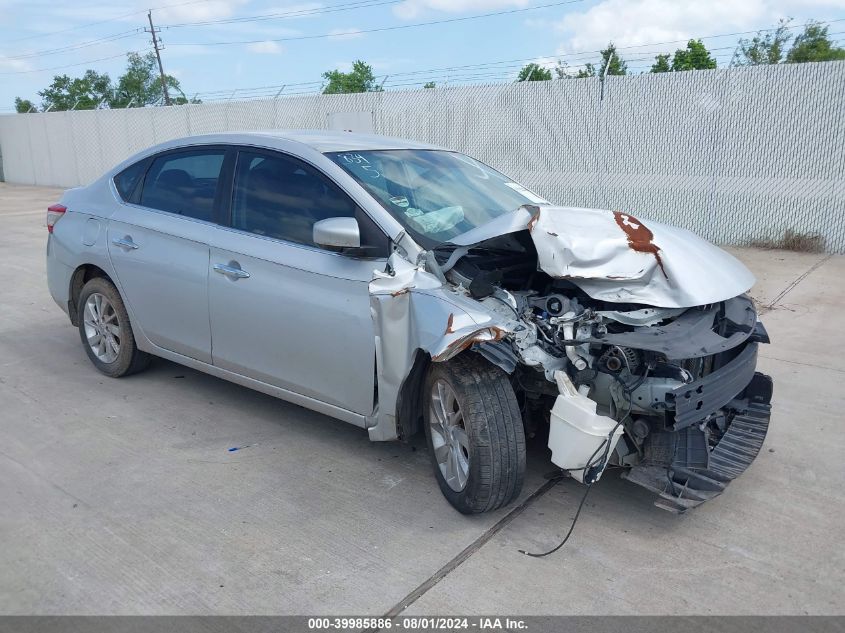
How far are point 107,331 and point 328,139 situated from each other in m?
2.25

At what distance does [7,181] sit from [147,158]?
31.3m

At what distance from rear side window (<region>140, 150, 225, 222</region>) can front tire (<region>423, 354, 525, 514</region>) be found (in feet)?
6.63

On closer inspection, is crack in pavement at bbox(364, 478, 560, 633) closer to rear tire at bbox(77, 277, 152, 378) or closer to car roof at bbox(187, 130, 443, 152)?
car roof at bbox(187, 130, 443, 152)

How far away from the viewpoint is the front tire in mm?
3395

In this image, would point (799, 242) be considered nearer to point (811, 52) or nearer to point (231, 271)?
point (231, 271)

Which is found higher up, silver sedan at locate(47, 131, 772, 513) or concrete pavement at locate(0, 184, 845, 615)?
silver sedan at locate(47, 131, 772, 513)

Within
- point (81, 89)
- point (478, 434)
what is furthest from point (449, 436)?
point (81, 89)

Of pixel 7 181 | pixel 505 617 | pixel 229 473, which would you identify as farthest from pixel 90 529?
pixel 7 181

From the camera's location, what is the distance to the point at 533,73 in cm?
1447

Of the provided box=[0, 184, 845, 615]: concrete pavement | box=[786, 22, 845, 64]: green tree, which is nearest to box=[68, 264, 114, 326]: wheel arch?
box=[0, 184, 845, 615]: concrete pavement

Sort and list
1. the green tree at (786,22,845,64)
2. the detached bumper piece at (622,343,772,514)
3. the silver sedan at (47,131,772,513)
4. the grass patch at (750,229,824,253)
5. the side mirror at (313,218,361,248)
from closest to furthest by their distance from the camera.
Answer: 1. the detached bumper piece at (622,343,772,514)
2. the silver sedan at (47,131,772,513)
3. the side mirror at (313,218,361,248)
4. the grass patch at (750,229,824,253)
5. the green tree at (786,22,845,64)

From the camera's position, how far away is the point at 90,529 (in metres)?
3.49

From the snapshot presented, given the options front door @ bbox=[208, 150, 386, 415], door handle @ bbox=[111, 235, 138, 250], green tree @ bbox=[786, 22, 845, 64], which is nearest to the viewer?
front door @ bbox=[208, 150, 386, 415]

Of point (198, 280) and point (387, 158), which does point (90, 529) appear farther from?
point (387, 158)
